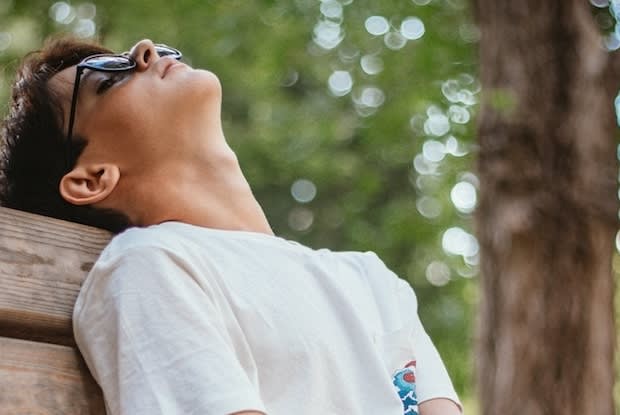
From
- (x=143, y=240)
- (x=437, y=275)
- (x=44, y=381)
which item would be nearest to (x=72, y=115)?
(x=143, y=240)

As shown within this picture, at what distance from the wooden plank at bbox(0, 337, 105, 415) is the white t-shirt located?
0.11ft

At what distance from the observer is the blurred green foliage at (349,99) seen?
6.04 meters

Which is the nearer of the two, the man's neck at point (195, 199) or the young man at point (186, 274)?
the young man at point (186, 274)

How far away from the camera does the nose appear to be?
2.04 meters

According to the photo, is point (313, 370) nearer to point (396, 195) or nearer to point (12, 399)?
point (12, 399)

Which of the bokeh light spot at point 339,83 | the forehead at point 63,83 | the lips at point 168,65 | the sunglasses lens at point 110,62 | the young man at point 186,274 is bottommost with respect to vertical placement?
the bokeh light spot at point 339,83

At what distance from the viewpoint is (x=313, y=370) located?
1702 mm

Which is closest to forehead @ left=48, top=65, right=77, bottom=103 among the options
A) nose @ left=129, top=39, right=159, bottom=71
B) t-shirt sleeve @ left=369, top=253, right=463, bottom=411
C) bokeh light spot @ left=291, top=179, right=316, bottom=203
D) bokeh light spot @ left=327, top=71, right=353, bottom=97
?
nose @ left=129, top=39, right=159, bottom=71

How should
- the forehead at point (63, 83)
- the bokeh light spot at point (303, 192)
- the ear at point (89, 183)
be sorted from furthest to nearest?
the bokeh light spot at point (303, 192)
the forehead at point (63, 83)
the ear at point (89, 183)

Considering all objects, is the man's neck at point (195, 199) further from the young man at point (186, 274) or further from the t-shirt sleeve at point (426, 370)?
the t-shirt sleeve at point (426, 370)

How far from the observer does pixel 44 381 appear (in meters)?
1.59

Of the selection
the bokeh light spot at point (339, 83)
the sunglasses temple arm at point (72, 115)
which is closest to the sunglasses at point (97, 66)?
the sunglasses temple arm at point (72, 115)

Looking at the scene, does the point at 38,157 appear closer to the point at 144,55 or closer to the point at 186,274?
the point at 144,55

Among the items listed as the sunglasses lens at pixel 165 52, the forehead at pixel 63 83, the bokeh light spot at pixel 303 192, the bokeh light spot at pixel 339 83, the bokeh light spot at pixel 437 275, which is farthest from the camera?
the bokeh light spot at pixel 303 192
